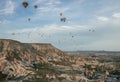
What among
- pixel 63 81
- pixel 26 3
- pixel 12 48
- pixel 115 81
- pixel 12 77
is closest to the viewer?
pixel 26 3

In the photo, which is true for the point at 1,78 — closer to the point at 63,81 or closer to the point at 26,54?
the point at 63,81

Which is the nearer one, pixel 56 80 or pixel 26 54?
pixel 56 80

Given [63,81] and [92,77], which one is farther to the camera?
[92,77]

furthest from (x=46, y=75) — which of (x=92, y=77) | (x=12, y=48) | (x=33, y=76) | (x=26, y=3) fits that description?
(x=12, y=48)

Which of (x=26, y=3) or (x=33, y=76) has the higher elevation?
(x=26, y=3)

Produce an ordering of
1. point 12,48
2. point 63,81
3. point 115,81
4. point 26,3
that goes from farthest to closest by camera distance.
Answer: point 12,48 < point 115,81 < point 63,81 < point 26,3

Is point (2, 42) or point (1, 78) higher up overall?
point (2, 42)

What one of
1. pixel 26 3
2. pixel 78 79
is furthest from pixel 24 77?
pixel 26 3

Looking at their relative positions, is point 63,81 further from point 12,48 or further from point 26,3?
point 12,48

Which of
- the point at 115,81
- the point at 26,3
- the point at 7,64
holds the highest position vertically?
the point at 26,3
